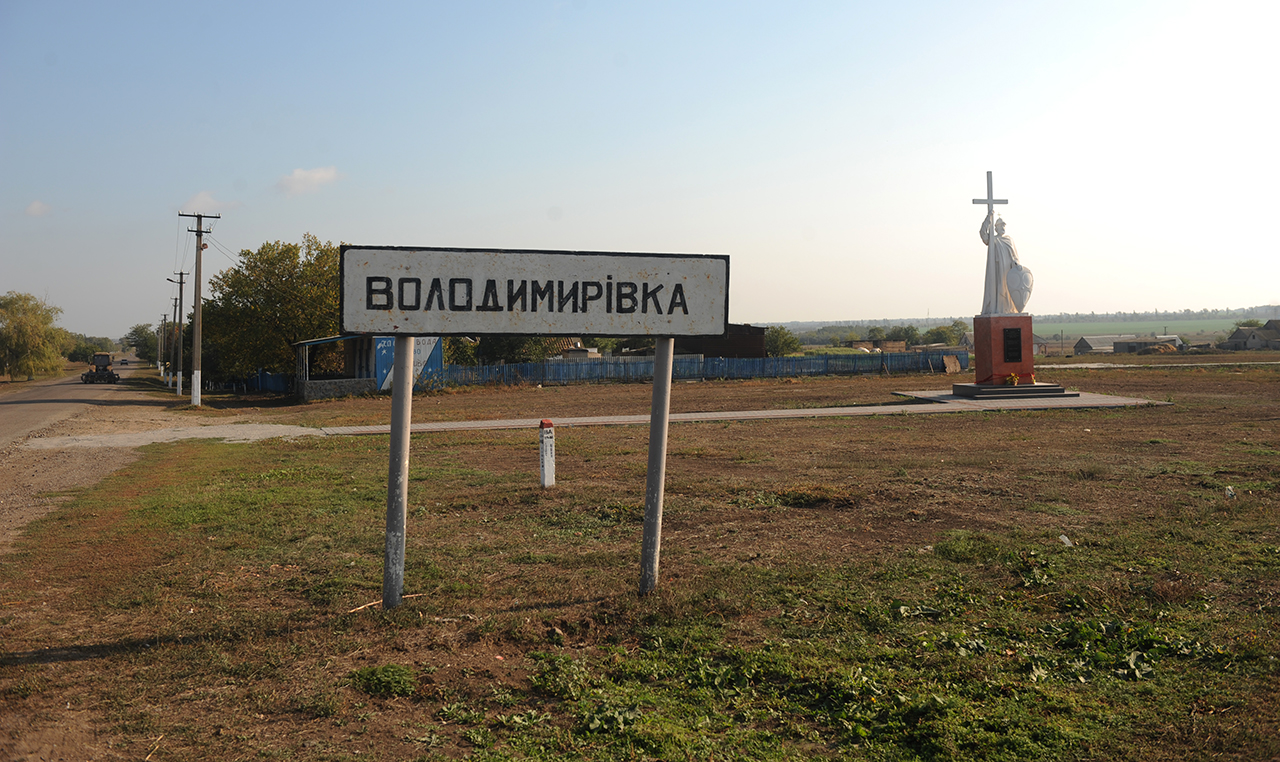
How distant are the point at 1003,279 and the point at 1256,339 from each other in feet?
305

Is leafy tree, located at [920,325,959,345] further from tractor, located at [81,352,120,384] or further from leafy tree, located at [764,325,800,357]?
tractor, located at [81,352,120,384]

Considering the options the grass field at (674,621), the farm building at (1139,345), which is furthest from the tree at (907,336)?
the grass field at (674,621)

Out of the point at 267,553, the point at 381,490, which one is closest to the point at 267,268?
the point at 381,490

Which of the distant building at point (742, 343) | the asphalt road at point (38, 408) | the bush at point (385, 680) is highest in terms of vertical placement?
the distant building at point (742, 343)

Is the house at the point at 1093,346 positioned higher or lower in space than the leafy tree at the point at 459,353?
higher

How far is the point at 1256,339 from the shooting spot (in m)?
96.8

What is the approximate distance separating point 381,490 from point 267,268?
1454 inches

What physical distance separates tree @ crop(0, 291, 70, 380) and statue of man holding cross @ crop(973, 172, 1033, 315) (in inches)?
2728

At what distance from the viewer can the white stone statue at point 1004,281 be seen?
94.3 feet

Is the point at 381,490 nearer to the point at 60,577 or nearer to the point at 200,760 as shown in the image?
the point at 60,577

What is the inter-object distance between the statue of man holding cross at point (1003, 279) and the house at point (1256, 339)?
88.5m

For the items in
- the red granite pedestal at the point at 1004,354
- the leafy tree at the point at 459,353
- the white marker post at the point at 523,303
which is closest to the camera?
the white marker post at the point at 523,303

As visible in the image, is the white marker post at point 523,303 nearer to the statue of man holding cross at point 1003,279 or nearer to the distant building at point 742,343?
the statue of man holding cross at point 1003,279

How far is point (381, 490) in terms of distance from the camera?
10.5 m
